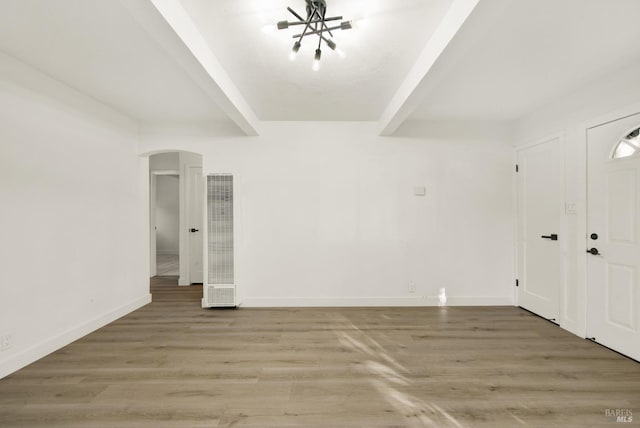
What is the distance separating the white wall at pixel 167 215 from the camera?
9031 mm

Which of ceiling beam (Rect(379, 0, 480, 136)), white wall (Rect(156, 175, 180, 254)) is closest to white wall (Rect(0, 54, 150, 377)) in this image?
ceiling beam (Rect(379, 0, 480, 136))

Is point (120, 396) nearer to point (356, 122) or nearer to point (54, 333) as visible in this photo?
point (54, 333)

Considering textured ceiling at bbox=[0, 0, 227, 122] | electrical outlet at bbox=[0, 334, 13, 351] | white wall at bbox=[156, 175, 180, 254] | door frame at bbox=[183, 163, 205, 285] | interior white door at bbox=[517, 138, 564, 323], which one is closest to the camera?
textured ceiling at bbox=[0, 0, 227, 122]

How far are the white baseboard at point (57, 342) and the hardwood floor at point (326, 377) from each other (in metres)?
0.07

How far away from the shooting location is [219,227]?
12.0 ft

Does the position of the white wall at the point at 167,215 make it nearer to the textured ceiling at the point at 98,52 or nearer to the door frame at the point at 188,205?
the door frame at the point at 188,205

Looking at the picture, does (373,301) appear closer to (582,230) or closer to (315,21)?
(582,230)

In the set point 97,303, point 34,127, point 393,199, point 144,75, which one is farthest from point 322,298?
point 34,127

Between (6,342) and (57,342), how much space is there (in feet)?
1.44

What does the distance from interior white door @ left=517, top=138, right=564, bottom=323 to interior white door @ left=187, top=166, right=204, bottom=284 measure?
5185 millimetres

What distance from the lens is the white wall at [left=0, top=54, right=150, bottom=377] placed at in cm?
221

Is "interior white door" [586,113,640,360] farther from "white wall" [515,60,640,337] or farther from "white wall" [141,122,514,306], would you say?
"white wall" [141,122,514,306]

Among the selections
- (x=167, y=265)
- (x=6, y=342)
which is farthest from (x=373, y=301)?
(x=167, y=265)

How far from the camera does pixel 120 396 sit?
6.30 feet
